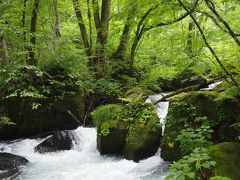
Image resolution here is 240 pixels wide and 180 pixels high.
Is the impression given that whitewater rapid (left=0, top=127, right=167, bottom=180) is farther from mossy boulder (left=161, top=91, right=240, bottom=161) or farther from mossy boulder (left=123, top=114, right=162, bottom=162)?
mossy boulder (left=161, top=91, right=240, bottom=161)

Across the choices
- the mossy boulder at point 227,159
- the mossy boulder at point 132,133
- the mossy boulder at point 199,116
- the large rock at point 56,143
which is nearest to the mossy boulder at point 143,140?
the mossy boulder at point 132,133

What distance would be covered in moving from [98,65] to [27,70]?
10.5 ft

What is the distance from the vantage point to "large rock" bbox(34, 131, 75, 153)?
8391 mm

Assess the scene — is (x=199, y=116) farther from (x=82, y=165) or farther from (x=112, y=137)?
(x=82, y=165)

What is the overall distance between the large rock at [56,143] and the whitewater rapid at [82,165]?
0.52ft

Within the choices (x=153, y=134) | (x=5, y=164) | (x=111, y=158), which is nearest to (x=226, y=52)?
(x=153, y=134)

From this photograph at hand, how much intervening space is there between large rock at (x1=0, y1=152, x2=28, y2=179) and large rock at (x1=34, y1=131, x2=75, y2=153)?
29.9 inches

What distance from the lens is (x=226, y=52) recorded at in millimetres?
6168

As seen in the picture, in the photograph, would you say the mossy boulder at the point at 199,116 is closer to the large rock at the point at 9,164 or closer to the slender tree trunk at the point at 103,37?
the large rock at the point at 9,164

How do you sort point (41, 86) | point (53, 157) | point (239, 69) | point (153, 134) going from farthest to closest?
point (41, 86)
point (53, 157)
point (153, 134)
point (239, 69)

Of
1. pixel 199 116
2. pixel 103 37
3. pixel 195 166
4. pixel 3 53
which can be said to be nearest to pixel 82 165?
pixel 199 116

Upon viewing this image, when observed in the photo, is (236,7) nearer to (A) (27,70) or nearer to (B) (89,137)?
(B) (89,137)

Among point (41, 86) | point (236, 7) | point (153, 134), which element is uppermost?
point (236, 7)

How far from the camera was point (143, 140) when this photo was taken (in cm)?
702
